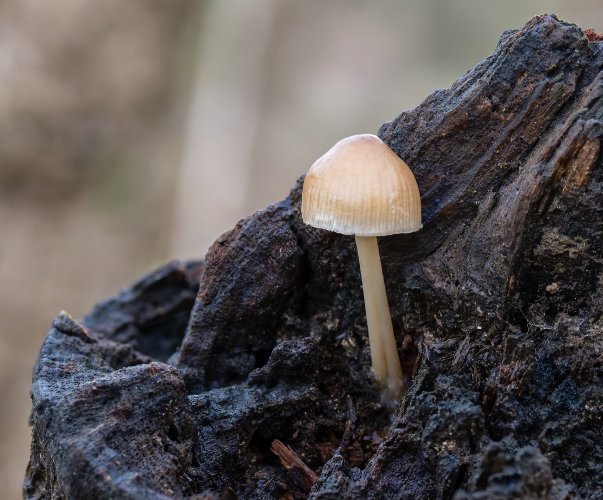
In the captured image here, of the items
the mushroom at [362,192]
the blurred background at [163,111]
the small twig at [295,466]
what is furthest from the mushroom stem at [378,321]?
the blurred background at [163,111]

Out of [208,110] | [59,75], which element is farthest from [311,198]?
[208,110]

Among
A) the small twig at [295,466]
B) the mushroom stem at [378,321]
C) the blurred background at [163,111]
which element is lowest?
the small twig at [295,466]

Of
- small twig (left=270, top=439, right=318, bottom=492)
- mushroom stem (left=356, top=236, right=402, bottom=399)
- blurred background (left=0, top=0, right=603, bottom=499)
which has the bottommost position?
small twig (left=270, top=439, right=318, bottom=492)

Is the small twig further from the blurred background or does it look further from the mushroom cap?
the blurred background

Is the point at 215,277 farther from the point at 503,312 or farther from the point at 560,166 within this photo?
the point at 560,166

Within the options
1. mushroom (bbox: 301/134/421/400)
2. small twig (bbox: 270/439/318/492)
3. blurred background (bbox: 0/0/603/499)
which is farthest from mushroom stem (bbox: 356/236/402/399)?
blurred background (bbox: 0/0/603/499)

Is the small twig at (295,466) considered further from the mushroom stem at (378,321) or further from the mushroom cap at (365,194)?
the mushroom cap at (365,194)

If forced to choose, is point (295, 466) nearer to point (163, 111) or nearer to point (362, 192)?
point (362, 192)
